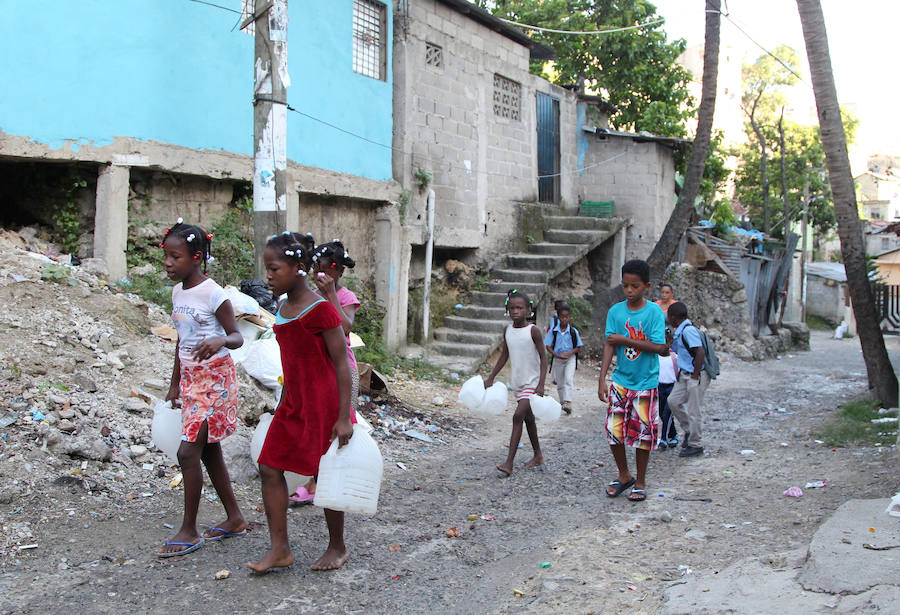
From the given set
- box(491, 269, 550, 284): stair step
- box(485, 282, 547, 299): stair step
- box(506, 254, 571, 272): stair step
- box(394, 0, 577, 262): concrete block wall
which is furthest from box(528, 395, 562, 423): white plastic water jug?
box(506, 254, 571, 272): stair step

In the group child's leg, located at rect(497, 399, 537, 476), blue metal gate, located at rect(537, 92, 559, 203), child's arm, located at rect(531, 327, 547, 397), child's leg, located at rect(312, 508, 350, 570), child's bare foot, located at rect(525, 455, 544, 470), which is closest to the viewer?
child's leg, located at rect(312, 508, 350, 570)

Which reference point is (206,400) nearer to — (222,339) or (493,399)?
(222,339)

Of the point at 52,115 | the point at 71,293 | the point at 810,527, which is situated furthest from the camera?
the point at 52,115

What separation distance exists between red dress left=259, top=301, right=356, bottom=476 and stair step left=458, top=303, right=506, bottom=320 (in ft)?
31.1

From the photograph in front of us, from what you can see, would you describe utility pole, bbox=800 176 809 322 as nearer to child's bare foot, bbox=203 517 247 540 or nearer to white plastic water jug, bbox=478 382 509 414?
white plastic water jug, bbox=478 382 509 414

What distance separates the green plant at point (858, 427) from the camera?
751 cm

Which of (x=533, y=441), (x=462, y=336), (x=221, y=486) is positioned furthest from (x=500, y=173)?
(x=221, y=486)

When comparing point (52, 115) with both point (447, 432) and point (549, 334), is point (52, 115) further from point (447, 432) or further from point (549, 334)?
point (549, 334)

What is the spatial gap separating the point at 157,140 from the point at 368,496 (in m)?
5.99

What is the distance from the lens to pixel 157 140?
8328mm

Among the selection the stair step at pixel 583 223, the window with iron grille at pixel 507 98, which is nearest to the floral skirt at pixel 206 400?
the window with iron grille at pixel 507 98

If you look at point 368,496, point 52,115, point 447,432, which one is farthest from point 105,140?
point 368,496

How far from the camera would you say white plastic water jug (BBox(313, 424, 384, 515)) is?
361cm

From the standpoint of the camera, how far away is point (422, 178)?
487 inches
